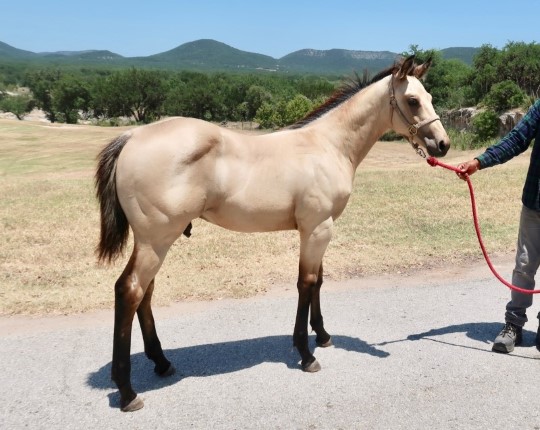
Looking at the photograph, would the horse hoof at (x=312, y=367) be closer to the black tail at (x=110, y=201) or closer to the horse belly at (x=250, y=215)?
the horse belly at (x=250, y=215)

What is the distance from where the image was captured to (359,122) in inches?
161

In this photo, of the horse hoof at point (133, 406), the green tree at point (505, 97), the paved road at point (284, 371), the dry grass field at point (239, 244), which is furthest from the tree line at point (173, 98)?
the horse hoof at point (133, 406)

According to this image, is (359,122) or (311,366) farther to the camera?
(359,122)

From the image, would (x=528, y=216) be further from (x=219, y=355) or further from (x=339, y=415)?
(x=219, y=355)

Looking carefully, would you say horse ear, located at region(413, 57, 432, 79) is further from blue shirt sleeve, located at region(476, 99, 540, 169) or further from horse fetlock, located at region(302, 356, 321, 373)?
horse fetlock, located at region(302, 356, 321, 373)

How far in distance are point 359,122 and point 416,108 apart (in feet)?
1.55

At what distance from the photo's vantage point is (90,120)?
6078 centimetres

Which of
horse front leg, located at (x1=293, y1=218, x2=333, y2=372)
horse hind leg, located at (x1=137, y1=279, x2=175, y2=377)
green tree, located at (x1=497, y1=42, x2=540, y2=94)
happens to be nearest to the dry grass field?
horse hind leg, located at (x1=137, y1=279, x2=175, y2=377)

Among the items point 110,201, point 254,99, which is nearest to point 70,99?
point 254,99

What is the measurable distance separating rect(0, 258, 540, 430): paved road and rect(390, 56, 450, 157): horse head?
1.73 meters

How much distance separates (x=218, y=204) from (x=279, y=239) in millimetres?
4055

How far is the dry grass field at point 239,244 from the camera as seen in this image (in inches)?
220

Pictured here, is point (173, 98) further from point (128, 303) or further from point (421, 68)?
point (128, 303)

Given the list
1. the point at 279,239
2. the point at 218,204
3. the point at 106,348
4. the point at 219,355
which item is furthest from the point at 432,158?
the point at 279,239
